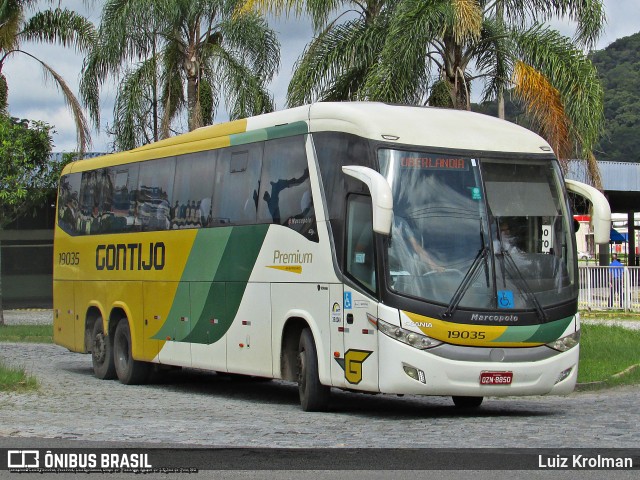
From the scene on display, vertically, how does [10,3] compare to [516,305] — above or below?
above

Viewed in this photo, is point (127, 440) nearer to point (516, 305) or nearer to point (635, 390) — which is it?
point (516, 305)

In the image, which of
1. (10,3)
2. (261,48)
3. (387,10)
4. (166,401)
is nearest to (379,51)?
(387,10)

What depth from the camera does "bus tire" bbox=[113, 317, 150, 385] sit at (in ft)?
63.9

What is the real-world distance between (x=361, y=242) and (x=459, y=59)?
10200 mm

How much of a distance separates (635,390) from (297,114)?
6555mm

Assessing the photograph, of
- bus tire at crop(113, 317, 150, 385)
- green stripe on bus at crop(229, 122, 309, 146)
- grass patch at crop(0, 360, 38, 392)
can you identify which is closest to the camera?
green stripe on bus at crop(229, 122, 309, 146)

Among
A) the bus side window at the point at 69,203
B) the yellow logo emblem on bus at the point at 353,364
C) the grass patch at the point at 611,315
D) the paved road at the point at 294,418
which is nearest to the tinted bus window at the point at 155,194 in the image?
the paved road at the point at 294,418

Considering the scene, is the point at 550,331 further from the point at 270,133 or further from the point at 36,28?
the point at 36,28

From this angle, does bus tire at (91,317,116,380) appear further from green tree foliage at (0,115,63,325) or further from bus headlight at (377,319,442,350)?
green tree foliage at (0,115,63,325)

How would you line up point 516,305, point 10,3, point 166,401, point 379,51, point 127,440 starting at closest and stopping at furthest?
point 127,440
point 516,305
point 166,401
point 379,51
point 10,3

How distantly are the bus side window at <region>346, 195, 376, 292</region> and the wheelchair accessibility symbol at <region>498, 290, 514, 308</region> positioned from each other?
1.40 metres

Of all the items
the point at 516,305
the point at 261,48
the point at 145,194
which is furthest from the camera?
the point at 261,48

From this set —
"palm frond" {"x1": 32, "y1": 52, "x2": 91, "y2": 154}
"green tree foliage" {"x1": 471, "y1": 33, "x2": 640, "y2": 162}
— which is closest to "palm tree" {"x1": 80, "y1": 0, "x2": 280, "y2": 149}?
"palm frond" {"x1": 32, "y1": 52, "x2": 91, "y2": 154}

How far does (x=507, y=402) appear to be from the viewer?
16.4 m
